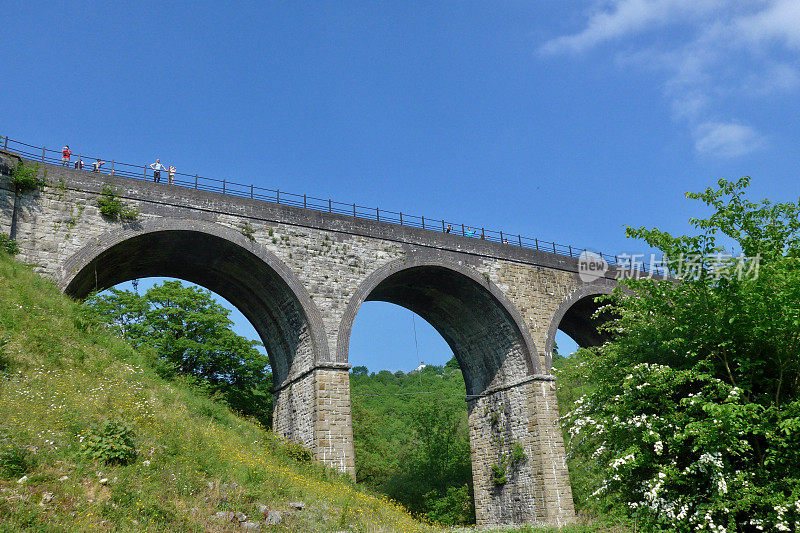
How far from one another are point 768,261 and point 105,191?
17756 mm

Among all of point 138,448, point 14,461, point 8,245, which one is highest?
point 8,245

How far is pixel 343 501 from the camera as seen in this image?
14602 mm

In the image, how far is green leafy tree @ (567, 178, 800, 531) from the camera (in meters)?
10.1

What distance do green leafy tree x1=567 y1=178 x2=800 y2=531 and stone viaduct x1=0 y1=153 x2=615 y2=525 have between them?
10.2 metres

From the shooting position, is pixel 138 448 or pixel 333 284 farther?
pixel 333 284

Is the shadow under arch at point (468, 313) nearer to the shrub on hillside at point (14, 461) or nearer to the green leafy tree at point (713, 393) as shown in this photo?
the green leafy tree at point (713, 393)

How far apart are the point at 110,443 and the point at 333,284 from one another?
10711 millimetres

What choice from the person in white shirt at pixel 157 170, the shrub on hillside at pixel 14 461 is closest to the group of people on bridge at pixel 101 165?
the person in white shirt at pixel 157 170

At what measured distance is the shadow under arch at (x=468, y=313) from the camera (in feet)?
78.8

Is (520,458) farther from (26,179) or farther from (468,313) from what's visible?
(26,179)

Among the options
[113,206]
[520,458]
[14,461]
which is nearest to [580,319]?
[520,458]

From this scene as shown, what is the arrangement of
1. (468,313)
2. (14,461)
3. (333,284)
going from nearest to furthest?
1. (14,461)
2. (333,284)
3. (468,313)

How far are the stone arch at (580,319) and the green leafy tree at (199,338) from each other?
15.4m

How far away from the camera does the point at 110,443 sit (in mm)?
11312
